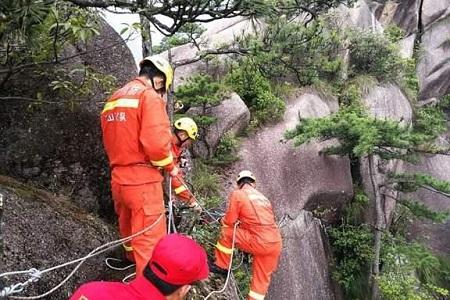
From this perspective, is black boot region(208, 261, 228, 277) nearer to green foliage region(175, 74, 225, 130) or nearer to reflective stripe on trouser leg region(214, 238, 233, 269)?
reflective stripe on trouser leg region(214, 238, 233, 269)

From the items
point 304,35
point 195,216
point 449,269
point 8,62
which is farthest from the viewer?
point 449,269

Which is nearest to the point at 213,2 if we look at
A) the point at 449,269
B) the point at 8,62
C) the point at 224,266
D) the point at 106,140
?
the point at 106,140

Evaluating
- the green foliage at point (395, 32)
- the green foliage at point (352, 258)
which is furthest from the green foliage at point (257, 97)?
the green foliage at point (395, 32)

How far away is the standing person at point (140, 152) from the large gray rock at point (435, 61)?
1574 cm

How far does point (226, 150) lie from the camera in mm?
10023

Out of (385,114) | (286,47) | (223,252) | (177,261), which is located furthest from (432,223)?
(177,261)

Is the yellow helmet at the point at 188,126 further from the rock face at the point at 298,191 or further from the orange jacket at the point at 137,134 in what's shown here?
the rock face at the point at 298,191

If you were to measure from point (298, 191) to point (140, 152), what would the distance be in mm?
6695

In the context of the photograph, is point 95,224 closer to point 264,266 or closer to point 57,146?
point 57,146

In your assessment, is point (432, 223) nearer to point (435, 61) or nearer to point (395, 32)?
point (435, 61)

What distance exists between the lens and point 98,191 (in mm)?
5918

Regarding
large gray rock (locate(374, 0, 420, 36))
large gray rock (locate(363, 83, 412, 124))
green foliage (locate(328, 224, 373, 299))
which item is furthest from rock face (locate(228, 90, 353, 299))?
large gray rock (locate(374, 0, 420, 36))

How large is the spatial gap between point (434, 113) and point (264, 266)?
1344 centimetres

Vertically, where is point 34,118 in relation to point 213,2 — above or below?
below
